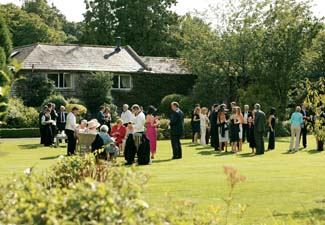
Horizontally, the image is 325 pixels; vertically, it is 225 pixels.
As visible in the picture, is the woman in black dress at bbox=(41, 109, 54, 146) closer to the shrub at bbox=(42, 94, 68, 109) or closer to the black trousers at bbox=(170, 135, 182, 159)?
the black trousers at bbox=(170, 135, 182, 159)

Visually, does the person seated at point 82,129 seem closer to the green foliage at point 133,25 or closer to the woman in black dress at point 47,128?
the woman in black dress at point 47,128

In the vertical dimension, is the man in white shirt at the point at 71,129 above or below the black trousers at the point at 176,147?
above

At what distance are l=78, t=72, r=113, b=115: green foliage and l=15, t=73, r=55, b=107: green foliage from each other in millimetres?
2870

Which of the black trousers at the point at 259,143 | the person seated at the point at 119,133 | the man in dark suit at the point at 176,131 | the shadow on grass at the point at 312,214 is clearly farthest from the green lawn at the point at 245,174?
the person seated at the point at 119,133

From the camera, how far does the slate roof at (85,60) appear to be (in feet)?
171

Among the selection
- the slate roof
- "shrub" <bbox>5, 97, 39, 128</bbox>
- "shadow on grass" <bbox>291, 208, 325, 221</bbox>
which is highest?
the slate roof

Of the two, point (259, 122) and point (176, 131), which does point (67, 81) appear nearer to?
point (259, 122)

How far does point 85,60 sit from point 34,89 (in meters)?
5.95

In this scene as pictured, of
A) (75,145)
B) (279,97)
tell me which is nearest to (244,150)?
(75,145)

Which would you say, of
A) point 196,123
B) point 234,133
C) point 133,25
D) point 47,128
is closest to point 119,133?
point 234,133

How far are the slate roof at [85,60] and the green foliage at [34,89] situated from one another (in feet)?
3.24

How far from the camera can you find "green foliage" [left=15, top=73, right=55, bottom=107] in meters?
49.2

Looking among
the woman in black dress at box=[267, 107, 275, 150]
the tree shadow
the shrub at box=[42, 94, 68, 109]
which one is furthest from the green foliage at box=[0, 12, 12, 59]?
the tree shadow

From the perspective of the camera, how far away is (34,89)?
4984cm
